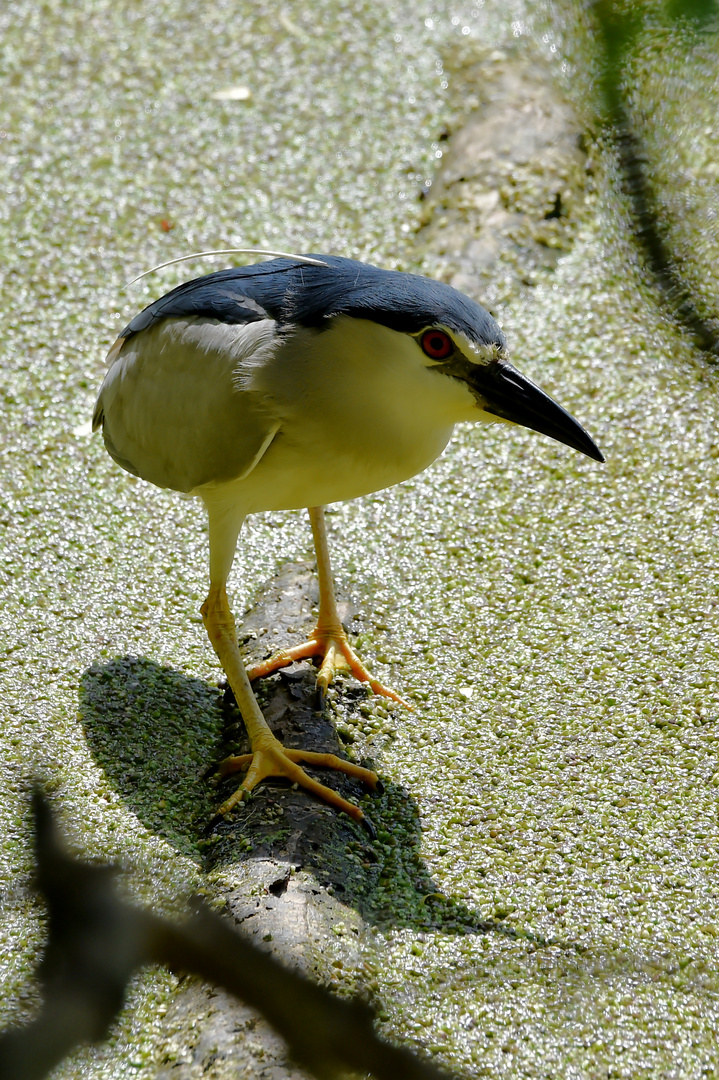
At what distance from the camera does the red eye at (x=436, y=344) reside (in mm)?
1933

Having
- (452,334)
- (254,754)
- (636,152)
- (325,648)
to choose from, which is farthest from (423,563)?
(636,152)

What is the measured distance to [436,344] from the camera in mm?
1942

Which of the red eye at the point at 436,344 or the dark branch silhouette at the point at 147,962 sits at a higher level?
the dark branch silhouette at the point at 147,962

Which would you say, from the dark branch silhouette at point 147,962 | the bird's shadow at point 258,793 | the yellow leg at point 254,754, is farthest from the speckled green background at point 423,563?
the dark branch silhouette at point 147,962

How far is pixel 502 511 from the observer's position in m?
2.86

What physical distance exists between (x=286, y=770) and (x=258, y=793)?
0.24 ft

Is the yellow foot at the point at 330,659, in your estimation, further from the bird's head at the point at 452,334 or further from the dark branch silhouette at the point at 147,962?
the dark branch silhouette at the point at 147,962

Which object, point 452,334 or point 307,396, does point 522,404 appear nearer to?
point 452,334

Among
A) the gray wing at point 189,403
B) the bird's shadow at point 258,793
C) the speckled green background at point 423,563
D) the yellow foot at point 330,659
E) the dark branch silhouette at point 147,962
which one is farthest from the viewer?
the yellow foot at point 330,659

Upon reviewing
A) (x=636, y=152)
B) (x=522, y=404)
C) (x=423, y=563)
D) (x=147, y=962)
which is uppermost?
(x=636, y=152)

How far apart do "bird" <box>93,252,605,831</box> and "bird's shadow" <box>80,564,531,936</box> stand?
0.18ft

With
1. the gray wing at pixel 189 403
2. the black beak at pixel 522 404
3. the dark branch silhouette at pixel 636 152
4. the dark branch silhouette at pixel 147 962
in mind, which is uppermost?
the dark branch silhouette at pixel 636 152

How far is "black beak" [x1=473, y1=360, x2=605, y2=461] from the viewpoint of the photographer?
1976 mm

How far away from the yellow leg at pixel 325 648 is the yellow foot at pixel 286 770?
23cm
